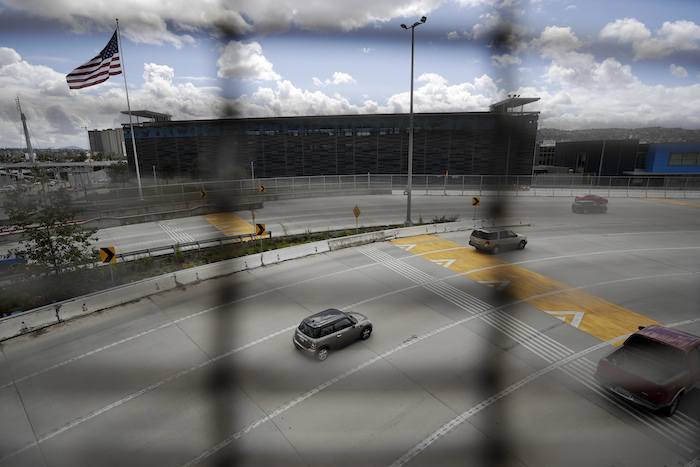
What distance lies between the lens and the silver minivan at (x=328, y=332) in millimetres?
5816

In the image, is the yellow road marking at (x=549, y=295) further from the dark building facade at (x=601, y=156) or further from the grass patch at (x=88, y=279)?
the dark building facade at (x=601, y=156)

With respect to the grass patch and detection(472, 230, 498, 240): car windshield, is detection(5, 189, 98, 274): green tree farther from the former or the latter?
detection(472, 230, 498, 240): car windshield

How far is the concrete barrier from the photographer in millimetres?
6727

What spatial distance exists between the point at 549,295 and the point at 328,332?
5.40 m

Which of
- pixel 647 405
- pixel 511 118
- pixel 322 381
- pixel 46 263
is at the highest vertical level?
pixel 511 118

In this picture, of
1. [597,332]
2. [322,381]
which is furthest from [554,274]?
[322,381]

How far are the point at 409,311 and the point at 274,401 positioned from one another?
366cm

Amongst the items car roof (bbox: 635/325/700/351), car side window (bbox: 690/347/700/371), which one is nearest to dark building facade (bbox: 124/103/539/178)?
car roof (bbox: 635/325/700/351)

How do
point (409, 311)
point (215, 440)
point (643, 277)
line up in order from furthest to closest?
point (643, 277)
point (409, 311)
point (215, 440)

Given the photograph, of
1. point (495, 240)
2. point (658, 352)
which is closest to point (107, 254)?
point (658, 352)

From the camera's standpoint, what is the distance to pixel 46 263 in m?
7.89

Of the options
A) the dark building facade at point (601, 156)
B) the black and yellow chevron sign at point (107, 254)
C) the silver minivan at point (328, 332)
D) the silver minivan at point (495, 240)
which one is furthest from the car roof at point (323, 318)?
the dark building facade at point (601, 156)

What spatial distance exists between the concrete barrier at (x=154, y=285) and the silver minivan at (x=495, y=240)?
5.86 feet

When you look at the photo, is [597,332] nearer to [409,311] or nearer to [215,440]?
[409,311]
